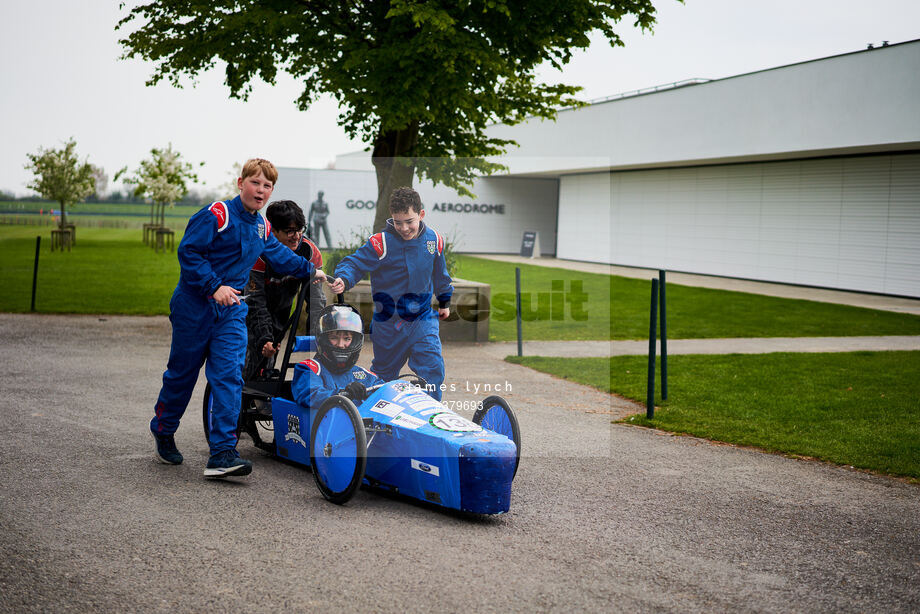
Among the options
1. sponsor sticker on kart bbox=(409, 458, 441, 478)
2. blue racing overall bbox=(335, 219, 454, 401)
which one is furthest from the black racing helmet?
sponsor sticker on kart bbox=(409, 458, 441, 478)

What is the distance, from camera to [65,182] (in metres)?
42.0

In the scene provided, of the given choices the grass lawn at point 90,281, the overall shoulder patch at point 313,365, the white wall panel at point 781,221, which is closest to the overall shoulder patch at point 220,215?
the overall shoulder patch at point 313,365

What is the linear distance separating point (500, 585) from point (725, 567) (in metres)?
1.27

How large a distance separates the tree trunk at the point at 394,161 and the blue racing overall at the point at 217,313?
942 centimetres

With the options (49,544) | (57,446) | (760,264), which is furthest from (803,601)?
(760,264)

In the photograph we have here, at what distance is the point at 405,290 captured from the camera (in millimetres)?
6188

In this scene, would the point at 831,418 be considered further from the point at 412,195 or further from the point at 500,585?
the point at 500,585

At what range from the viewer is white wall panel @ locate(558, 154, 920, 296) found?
955 inches

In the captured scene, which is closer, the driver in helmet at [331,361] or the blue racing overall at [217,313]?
the blue racing overall at [217,313]

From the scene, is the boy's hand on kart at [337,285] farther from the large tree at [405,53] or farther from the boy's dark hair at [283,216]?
the large tree at [405,53]

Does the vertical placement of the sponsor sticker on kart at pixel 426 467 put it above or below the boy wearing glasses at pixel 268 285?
below

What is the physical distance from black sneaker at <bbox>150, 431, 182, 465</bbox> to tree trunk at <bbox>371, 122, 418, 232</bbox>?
9445 mm

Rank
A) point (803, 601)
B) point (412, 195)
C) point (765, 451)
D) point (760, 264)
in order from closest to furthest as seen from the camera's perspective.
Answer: point (803, 601) → point (412, 195) → point (765, 451) → point (760, 264)

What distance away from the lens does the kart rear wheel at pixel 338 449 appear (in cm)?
494
